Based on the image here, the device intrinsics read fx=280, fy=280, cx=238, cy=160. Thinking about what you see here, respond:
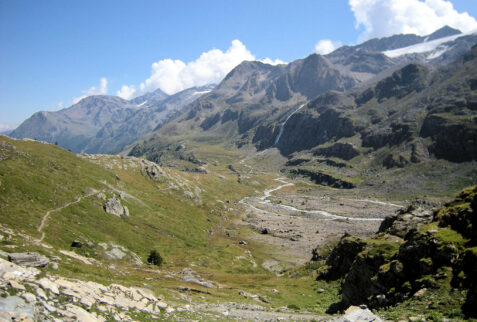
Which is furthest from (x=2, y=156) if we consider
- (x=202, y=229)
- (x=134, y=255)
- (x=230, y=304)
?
(x=230, y=304)

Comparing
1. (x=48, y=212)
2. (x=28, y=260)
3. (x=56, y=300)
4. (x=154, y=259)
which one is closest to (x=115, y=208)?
(x=48, y=212)

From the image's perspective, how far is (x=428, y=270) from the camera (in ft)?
90.9

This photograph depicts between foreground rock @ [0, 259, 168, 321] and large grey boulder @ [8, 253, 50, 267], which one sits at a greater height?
foreground rock @ [0, 259, 168, 321]

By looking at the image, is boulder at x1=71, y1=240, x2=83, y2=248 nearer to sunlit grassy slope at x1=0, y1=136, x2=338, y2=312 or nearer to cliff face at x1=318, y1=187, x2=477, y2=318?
sunlit grassy slope at x1=0, y1=136, x2=338, y2=312

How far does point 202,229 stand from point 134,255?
54.5 meters

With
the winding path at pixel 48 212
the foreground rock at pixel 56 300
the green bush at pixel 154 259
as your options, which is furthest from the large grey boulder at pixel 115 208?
the foreground rock at pixel 56 300

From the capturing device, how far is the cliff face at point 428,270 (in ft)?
77.6

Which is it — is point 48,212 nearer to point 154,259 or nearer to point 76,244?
point 76,244

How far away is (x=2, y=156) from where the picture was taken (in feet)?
267

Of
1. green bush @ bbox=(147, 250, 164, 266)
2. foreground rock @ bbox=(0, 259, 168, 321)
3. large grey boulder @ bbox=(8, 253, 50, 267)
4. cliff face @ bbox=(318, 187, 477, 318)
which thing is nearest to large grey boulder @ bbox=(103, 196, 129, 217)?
green bush @ bbox=(147, 250, 164, 266)

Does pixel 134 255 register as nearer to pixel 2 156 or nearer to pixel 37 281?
pixel 2 156

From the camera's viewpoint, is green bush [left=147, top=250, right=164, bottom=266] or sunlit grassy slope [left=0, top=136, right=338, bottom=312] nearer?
sunlit grassy slope [left=0, top=136, right=338, bottom=312]

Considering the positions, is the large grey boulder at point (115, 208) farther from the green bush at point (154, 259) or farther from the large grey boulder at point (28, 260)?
the large grey boulder at point (28, 260)

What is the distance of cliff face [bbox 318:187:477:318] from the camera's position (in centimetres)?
2364
